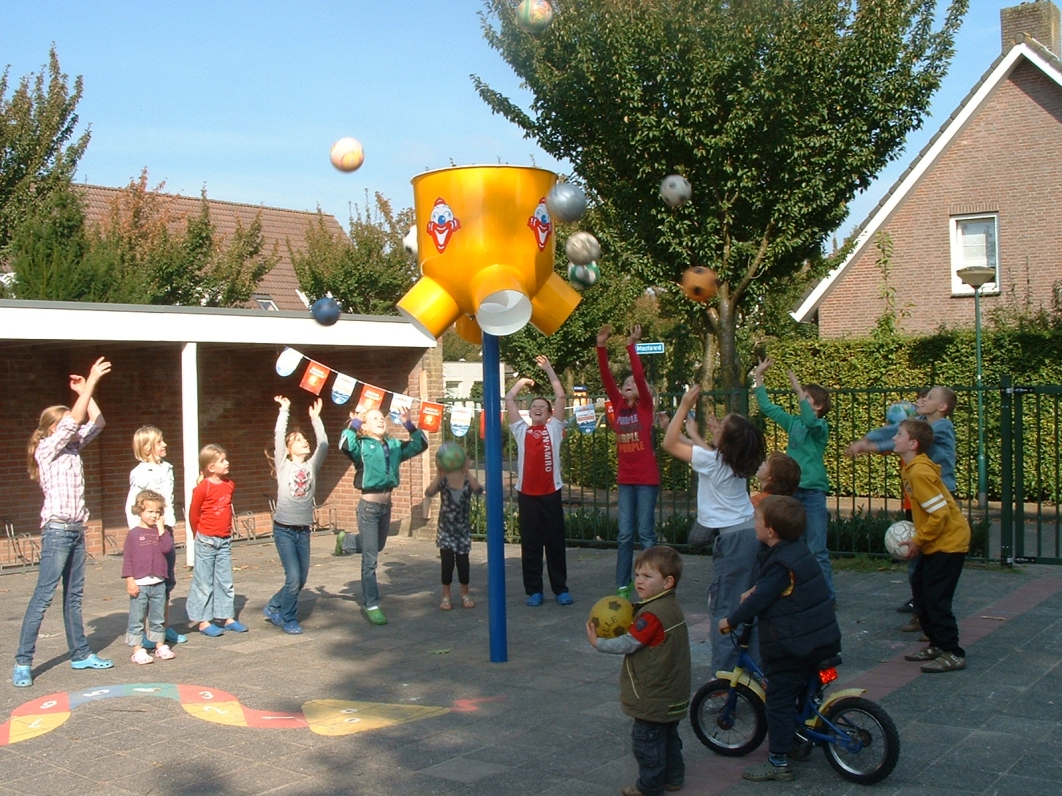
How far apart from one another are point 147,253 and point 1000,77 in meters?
18.7

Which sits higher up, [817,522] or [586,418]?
[586,418]

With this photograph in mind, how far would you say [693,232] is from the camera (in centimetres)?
1498

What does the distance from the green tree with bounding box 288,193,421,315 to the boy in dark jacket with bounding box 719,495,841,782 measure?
2103cm

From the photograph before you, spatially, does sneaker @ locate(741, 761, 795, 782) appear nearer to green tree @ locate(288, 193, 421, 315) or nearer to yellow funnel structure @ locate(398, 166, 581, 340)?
yellow funnel structure @ locate(398, 166, 581, 340)

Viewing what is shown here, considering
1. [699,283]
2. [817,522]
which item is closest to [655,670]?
[817,522]

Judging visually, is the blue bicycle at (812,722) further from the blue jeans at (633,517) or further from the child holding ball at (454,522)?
the child holding ball at (454,522)

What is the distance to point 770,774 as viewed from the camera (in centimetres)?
474

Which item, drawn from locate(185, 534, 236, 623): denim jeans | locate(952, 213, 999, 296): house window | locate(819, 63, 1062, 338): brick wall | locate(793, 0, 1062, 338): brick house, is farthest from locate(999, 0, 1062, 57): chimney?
locate(185, 534, 236, 623): denim jeans

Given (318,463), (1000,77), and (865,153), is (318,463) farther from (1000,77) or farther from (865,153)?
(1000,77)

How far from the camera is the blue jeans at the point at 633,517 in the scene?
886 cm

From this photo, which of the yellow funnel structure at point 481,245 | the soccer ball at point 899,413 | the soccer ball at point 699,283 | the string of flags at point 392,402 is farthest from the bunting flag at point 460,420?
the yellow funnel structure at point 481,245

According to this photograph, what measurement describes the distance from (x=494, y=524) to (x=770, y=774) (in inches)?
115

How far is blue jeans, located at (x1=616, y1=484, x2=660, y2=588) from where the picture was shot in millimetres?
8859

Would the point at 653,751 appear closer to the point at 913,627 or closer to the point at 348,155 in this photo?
the point at 913,627
